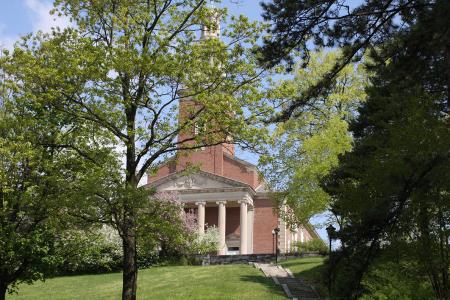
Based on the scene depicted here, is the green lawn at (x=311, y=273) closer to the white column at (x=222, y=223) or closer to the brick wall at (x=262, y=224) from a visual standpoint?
the white column at (x=222, y=223)

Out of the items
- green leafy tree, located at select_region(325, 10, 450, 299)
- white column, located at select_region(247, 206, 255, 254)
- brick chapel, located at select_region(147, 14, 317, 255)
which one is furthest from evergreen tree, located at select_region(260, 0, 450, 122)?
white column, located at select_region(247, 206, 255, 254)

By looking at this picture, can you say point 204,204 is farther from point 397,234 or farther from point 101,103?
point 397,234

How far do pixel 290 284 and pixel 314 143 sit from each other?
726cm

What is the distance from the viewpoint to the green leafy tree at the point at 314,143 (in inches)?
1084

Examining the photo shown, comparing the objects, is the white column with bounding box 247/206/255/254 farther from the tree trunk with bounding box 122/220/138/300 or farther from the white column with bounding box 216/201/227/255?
the tree trunk with bounding box 122/220/138/300

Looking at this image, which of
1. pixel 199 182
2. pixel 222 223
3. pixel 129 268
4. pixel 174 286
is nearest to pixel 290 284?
pixel 174 286

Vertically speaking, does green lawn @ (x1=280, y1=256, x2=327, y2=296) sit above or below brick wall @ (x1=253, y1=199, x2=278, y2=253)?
below

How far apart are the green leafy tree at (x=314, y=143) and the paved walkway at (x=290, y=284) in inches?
131

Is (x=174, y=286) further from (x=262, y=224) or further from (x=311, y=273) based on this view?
(x=262, y=224)

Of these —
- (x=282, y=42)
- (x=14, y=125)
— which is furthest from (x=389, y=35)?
(x=14, y=125)

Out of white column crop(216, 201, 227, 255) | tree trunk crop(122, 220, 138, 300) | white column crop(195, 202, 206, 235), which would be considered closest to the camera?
tree trunk crop(122, 220, 138, 300)

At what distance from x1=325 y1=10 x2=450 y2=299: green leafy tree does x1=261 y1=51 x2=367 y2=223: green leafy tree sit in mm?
11127

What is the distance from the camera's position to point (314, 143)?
27844 mm

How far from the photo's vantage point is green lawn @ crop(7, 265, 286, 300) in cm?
2297
